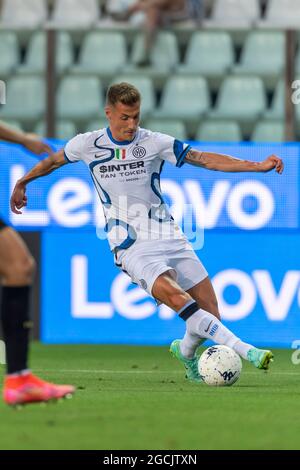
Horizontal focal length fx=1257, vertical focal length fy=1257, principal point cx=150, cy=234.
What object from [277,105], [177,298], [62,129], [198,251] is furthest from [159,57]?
[177,298]

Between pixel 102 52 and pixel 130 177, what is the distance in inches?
251

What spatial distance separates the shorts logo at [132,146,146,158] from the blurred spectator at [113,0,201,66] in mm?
5749

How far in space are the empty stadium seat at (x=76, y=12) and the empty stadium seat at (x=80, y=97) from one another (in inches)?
73.9

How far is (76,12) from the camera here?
1556 cm

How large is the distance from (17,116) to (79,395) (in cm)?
668

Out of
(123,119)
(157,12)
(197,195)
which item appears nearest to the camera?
(123,119)

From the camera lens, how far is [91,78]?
13.8 meters

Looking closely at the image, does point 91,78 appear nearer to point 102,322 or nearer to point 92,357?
point 102,322

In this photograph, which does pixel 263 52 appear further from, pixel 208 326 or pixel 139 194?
pixel 208 326

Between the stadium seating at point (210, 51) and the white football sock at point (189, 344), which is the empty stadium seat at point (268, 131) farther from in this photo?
the white football sock at point (189, 344)

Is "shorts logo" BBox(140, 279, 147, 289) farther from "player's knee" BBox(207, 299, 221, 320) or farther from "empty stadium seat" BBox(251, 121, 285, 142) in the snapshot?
"empty stadium seat" BBox(251, 121, 285, 142)

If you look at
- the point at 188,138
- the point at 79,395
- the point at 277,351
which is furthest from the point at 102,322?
the point at 79,395

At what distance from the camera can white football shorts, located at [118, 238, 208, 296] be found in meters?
8.09

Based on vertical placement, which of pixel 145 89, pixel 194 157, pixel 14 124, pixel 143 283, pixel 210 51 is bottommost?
pixel 143 283
